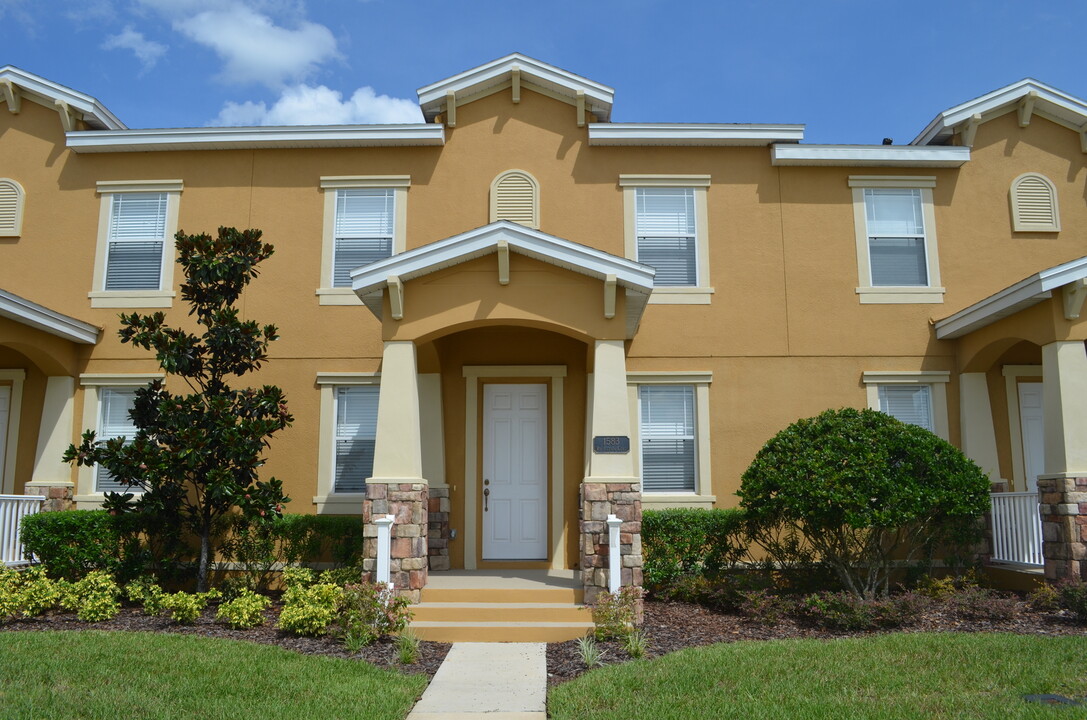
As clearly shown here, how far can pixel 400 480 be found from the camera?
10000mm

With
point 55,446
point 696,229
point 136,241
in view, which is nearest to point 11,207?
point 136,241

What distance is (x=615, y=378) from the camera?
33.1 ft

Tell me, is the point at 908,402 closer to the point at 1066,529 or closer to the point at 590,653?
the point at 1066,529

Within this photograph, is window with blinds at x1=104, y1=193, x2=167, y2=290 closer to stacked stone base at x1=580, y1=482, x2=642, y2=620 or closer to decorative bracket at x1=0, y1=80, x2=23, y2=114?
decorative bracket at x1=0, y1=80, x2=23, y2=114

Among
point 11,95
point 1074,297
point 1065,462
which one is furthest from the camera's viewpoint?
point 11,95

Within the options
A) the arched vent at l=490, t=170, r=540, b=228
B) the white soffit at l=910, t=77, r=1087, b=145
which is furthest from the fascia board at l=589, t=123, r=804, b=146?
the white soffit at l=910, t=77, r=1087, b=145

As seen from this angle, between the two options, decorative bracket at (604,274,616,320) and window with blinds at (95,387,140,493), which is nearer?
decorative bracket at (604,274,616,320)

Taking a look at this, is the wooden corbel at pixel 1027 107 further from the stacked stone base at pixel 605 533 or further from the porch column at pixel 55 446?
the porch column at pixel 55 446

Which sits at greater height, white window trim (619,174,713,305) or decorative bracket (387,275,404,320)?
white window trim (619,174,713,305)

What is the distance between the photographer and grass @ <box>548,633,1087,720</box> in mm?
6395

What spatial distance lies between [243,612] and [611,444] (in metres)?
4.42

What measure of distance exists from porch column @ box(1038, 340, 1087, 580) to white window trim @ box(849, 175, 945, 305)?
2.76 meters

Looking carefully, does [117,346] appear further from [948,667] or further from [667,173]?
[948,667]

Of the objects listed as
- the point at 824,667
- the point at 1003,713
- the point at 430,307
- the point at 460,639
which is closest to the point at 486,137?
the point at 430,307
